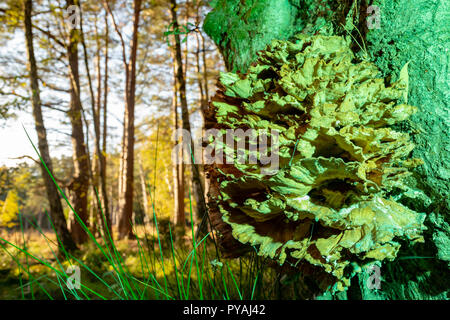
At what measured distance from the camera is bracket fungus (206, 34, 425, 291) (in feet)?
2.00

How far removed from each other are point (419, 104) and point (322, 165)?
1.24 feet

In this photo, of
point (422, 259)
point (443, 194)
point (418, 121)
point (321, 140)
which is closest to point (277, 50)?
point (321, 140)

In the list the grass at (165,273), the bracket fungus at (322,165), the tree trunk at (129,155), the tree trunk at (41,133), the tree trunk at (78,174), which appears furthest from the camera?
the tree trunk at (129,155)

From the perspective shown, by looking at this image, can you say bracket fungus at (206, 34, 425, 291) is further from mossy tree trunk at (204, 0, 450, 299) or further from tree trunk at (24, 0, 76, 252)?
tree trunk at (24, 0, 76, 252)

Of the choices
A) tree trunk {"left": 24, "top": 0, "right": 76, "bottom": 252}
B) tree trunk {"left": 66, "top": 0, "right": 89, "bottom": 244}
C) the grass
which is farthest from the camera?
tree trunk {"left": 66, "top": 0, "right": 89, "bottom": 244}

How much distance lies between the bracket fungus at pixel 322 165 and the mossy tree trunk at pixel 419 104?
0.06m

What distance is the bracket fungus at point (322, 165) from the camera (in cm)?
61

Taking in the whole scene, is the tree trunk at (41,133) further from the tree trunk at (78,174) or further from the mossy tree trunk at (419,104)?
the mossy tree trunk at (419,104)

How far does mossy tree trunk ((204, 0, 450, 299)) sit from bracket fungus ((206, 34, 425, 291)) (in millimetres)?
59

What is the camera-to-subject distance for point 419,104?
729mm

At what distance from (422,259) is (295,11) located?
906mm
